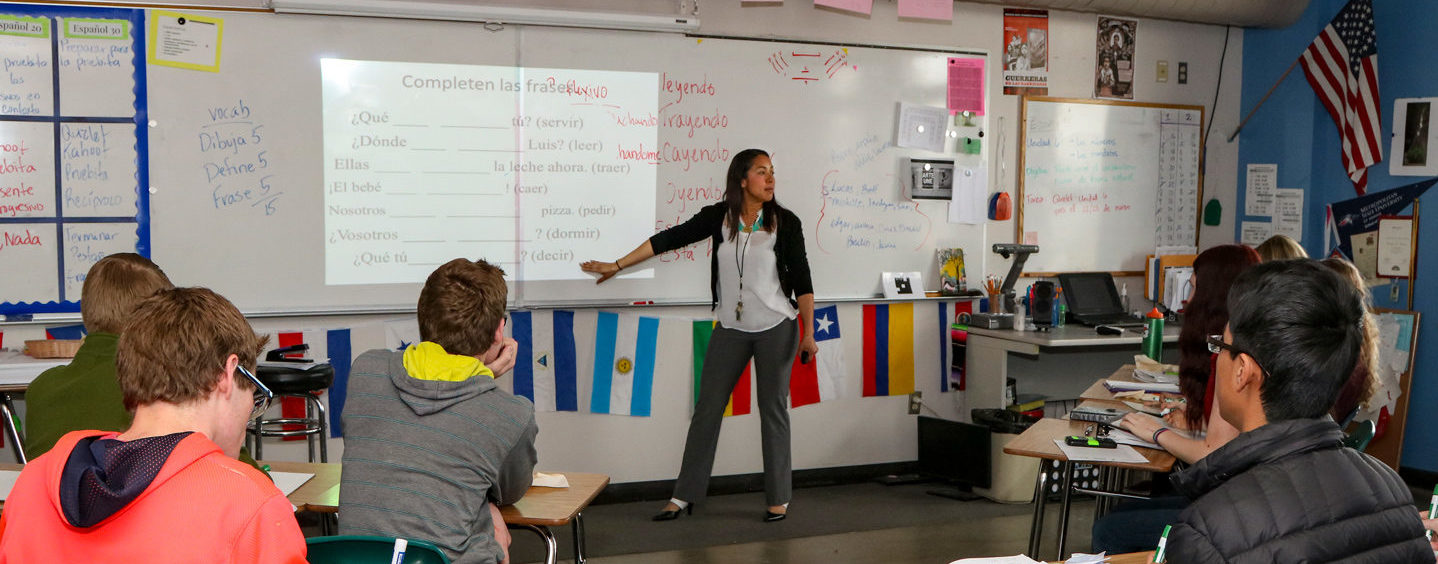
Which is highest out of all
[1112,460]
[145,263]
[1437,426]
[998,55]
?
[998,55]

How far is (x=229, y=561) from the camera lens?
1316 millimetres

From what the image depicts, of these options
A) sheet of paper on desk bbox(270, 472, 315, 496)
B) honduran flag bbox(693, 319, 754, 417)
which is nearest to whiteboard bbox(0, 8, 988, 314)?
honduran flag bbox(693, 319, 754, 417)

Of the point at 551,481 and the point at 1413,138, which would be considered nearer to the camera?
the point at 551,481

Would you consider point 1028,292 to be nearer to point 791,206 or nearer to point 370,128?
point 791,206

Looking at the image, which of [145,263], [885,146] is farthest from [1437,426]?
[145,263]

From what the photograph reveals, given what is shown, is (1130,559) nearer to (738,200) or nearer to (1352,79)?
(738,200)

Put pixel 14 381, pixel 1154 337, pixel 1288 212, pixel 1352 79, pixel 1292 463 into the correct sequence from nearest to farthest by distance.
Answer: pixel 1292 463, pixel 14 381, pixel 1154 337, pixel 1352 79, pixel 1288 212

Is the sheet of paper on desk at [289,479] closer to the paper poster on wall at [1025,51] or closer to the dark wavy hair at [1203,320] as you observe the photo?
the dark wavy hair at [1203,320]

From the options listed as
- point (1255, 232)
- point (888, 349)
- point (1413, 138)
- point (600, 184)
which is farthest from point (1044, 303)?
point (600, 184)

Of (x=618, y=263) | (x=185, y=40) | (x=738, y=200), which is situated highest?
(x=185, y=40)

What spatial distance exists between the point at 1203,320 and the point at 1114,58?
9.74 feet

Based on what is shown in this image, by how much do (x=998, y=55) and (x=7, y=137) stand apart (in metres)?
4.05

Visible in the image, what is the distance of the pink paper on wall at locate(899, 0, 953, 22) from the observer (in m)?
4.88

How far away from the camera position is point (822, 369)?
16.6 feet
